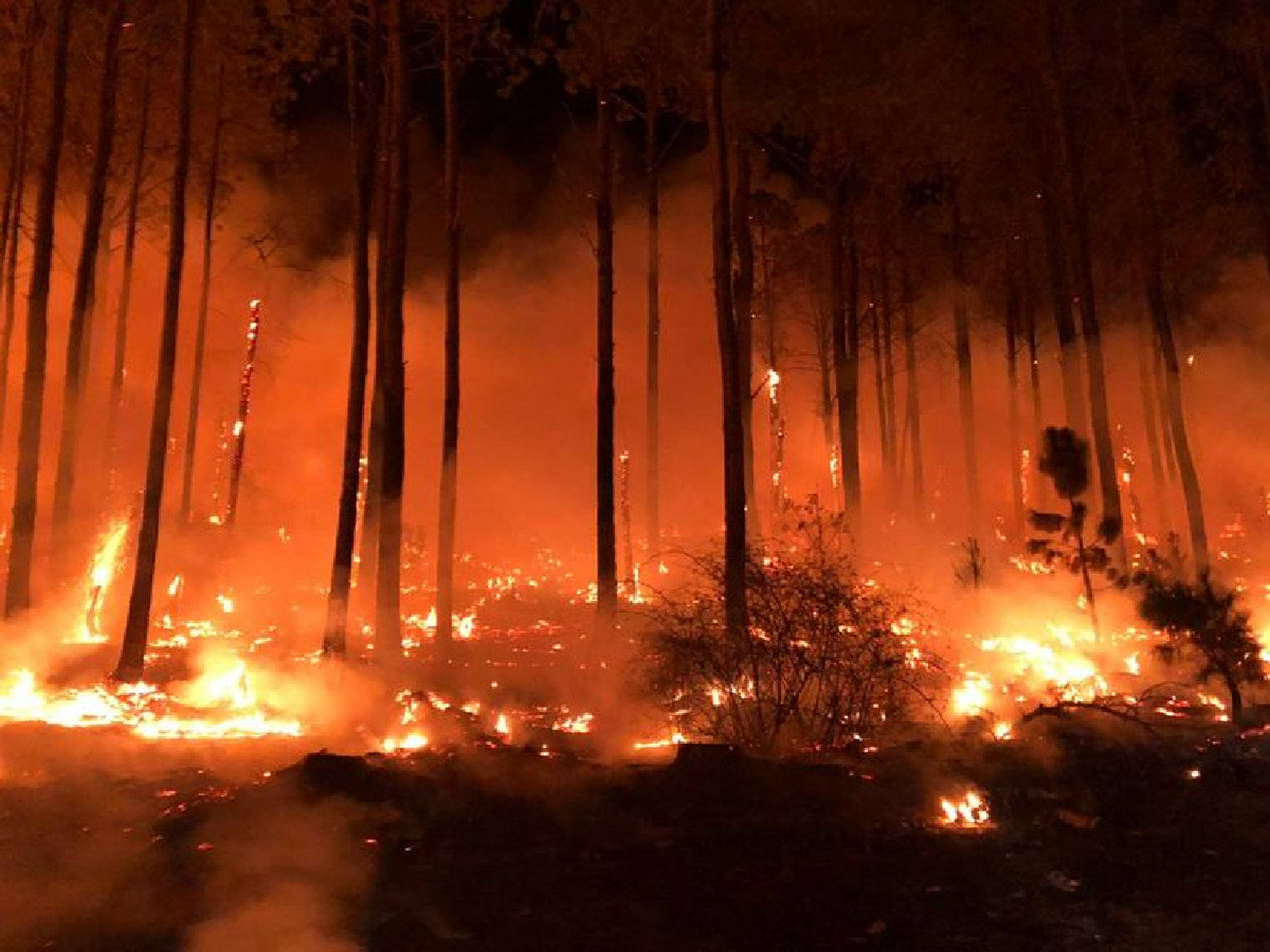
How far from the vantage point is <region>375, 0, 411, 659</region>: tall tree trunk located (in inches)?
559

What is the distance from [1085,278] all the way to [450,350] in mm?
10736

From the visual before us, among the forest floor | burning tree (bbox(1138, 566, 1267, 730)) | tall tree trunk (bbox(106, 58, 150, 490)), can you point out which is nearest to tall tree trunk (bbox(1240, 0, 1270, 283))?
burning tree (bbox(1138, 566, 1267, 730))

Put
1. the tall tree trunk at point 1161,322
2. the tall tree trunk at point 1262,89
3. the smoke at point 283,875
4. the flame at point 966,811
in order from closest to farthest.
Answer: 1. the smoke at point 283,875
2. the flame at point 966,811
3. the tall tree trunk at point 1161,322
4. the tall tree trunk at point 1262,89

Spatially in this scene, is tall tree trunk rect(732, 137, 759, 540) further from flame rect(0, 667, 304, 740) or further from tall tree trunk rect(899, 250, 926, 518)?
tall tree trunk rect(899, 250, 926, 518)

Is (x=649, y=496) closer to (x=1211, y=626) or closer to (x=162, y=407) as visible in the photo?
(x=162, y=407)

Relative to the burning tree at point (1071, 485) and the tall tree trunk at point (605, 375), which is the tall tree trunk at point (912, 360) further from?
the burning tree at point (1071, 485)

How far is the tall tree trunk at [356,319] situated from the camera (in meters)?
14.0

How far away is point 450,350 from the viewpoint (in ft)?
54.9

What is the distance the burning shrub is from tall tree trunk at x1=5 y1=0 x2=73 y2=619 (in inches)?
383

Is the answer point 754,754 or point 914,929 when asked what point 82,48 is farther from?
point 914,929

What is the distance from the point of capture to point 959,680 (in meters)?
10.8

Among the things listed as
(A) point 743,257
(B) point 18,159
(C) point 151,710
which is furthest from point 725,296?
(B) point 18,159

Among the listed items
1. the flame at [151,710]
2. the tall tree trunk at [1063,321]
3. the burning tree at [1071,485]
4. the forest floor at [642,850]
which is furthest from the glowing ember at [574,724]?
the tall tree trunk at [1063,321]

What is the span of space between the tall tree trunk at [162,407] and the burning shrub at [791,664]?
7.04 m
